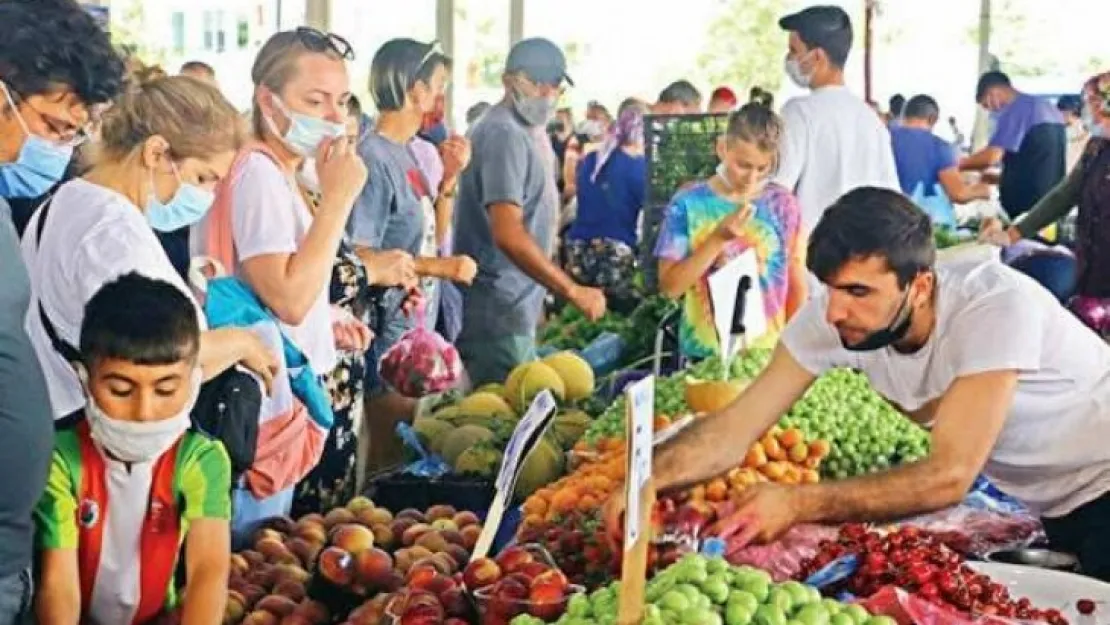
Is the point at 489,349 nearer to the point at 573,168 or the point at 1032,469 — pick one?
the point at 1032,469

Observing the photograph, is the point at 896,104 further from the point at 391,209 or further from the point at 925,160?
the point at 391,209

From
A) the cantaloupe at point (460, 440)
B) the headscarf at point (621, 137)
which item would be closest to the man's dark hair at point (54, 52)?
the cantaloupe at point (460, 440)

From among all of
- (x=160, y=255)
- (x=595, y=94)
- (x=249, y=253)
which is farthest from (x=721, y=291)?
(x=595, y=94)

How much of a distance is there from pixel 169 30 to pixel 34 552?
6785 millimetres

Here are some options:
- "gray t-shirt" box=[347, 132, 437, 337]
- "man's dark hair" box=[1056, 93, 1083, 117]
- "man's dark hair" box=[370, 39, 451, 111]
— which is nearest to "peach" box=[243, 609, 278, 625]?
"gray t-shirt" box=[347, 132, 437, 337]

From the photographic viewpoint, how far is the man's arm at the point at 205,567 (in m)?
2.22

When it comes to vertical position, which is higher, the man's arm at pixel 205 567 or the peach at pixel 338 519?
the man's arm at pixel 205 567

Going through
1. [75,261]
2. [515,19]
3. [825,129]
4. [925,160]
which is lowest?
[925,160]

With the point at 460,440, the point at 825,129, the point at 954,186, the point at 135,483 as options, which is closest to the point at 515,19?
the point at 954,186

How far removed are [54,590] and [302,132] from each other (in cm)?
127

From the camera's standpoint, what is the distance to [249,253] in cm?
290

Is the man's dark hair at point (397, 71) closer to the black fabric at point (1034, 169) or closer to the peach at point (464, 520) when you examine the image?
the peach at point (464, 520)

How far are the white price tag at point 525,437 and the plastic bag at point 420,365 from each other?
1.86 metres

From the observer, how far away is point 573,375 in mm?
4430
